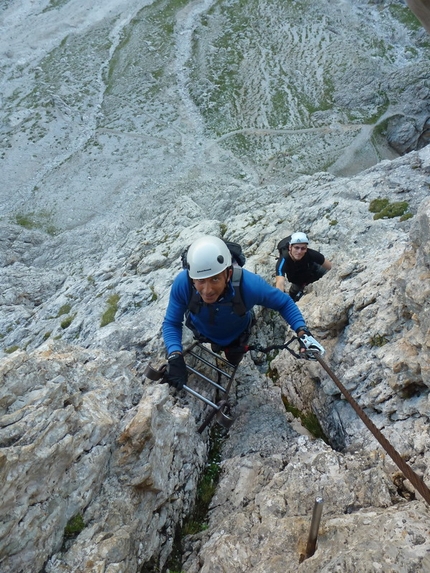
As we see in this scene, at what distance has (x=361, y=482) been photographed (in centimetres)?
711

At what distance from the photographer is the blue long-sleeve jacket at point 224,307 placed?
922cm

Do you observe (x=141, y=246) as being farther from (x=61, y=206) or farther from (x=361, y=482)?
(x=61, y=206)

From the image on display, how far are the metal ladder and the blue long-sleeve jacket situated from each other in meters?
0.73

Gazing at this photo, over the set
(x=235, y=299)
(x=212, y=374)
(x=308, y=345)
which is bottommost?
(x=212, y=374)

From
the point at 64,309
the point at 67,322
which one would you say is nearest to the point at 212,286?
the point at 67,322

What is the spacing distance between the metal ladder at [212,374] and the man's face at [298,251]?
4613 mm

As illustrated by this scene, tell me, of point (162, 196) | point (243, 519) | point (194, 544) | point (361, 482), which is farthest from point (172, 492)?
point (162, 196)

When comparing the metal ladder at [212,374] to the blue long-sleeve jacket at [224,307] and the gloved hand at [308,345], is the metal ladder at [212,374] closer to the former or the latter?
the blue long-sleeve jacket at [224,307]

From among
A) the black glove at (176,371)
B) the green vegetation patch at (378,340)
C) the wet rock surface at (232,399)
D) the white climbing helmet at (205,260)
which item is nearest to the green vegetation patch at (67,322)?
the wet rock surface at (232,399)

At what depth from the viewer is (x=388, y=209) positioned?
17156mm

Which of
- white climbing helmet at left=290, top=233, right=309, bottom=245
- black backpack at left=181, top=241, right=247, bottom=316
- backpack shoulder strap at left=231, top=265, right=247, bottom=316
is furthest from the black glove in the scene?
white climbing helmet at left=290, top=233, right=309, bottom=245

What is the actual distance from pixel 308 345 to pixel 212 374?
3144 mm

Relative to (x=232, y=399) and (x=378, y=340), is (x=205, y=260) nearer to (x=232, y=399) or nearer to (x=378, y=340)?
(x=232, y=399)

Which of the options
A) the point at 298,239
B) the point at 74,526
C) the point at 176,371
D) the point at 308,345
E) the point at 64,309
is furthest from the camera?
the point at 64,309
